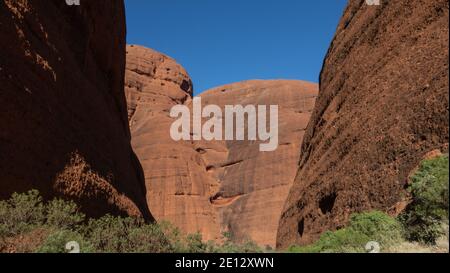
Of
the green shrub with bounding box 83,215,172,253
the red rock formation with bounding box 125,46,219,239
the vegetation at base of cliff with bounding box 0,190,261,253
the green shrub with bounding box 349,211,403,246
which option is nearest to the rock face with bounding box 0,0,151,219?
the vegetation at base of cliff with bounding box 0,190,261,253

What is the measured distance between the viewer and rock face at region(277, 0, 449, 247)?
11.0 meters

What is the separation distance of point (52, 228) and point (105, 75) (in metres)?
11.2

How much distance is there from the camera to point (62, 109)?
14.1 meters

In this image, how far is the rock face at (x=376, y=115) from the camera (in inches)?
434

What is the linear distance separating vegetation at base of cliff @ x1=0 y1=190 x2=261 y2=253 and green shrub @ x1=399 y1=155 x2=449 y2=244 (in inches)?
139

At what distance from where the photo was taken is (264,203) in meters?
50.2

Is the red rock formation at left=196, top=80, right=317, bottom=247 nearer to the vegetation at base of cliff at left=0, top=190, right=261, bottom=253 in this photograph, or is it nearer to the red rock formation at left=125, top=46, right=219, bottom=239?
the red rock formation at left=125, top=46, right=219, bottom=239

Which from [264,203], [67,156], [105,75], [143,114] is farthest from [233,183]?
[67,156]

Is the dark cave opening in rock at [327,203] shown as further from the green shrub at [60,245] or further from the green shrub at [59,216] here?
the green shrub at [60,245]

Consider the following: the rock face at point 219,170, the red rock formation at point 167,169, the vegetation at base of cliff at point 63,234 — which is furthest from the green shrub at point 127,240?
the red rock formation at point 167,169

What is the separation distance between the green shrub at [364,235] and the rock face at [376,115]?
935mm

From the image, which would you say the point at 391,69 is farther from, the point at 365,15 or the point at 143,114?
the point at 143,114

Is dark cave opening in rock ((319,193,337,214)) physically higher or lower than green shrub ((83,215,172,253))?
higher

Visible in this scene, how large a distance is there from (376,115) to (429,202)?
5.48 m
